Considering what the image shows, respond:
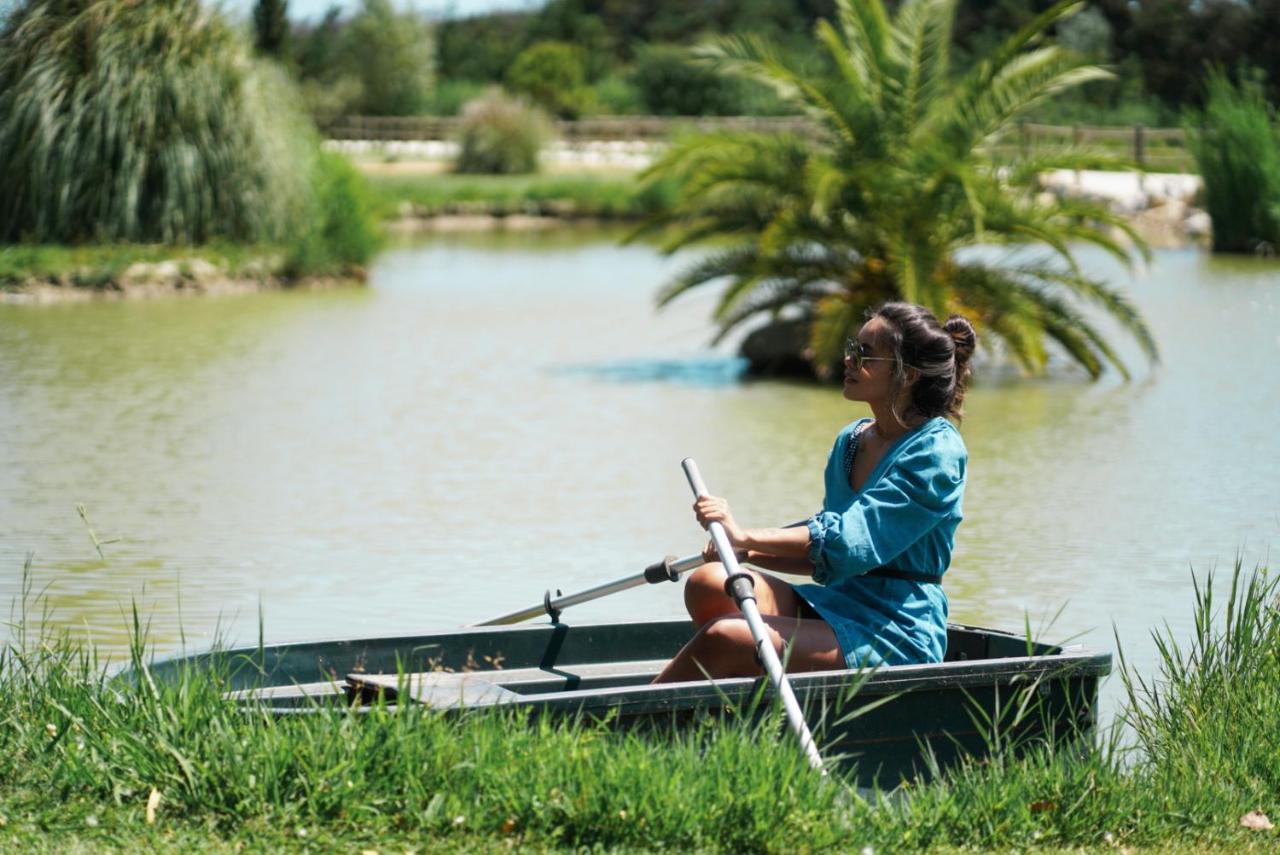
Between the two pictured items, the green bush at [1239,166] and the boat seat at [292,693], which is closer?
the boat seat at [292,693]

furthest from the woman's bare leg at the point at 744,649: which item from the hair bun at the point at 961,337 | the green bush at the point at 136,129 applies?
the green bush at the point at 136,129

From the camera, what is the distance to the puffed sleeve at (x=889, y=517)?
5.40 meters

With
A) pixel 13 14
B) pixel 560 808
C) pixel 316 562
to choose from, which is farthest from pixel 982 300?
pixel 13 14

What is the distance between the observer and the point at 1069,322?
1508 centimetres

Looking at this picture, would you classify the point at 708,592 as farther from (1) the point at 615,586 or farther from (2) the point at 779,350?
(2) the point at 779,350

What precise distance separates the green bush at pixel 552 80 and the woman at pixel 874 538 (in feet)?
187

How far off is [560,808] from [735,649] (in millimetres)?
931

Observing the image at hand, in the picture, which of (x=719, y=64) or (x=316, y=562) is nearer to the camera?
(x=316, y=562)

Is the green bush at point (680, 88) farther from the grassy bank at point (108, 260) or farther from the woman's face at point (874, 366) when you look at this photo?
the woman's face at point (874, 366)

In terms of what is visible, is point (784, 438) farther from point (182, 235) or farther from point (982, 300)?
point (182, 235)

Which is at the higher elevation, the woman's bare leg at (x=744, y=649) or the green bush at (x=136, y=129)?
the green bush at (x=136, y=129)

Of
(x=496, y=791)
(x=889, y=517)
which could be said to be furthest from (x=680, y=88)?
(x=496, y=791)

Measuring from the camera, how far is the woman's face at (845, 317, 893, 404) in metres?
5.58

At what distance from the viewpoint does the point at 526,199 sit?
40156 mm
